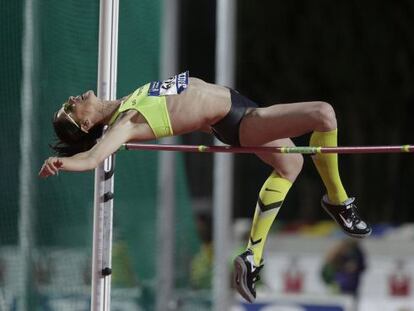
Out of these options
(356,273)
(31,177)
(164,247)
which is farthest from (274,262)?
(31,177)

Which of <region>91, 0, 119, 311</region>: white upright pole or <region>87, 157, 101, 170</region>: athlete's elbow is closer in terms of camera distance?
<region>87, 157, 101, 170</region>: athlete's elbow

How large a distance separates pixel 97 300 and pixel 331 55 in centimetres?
982

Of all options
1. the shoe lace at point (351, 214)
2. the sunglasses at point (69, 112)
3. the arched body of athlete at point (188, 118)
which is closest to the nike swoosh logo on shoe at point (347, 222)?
the shoe lace at point (351, 214)

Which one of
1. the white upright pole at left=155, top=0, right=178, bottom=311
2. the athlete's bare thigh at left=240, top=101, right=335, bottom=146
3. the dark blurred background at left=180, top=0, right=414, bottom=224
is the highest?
the dark blurred background at left=180, top=0, right=414, bottom=224

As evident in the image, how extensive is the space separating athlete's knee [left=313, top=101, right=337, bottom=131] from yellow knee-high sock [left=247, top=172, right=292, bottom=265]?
614mm

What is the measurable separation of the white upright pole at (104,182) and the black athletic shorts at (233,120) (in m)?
0.74

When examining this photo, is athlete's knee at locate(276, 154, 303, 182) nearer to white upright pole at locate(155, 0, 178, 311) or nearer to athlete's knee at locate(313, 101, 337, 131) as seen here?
athlete's knee at locate(313, 101, 337, 131)

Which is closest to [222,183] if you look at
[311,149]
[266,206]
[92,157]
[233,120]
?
[266,206]

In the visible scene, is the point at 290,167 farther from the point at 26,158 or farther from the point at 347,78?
the point at 347,78

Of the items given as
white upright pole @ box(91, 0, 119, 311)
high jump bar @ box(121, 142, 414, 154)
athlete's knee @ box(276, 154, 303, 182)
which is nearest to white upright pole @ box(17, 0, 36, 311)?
white upright pole @ box(91, 0, 119, 311)

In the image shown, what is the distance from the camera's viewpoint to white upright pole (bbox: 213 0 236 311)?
418 inches

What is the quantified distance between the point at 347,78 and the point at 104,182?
967 centimetres

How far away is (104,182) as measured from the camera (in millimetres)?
7402

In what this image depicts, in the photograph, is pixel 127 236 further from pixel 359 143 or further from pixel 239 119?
pixel 359 143
